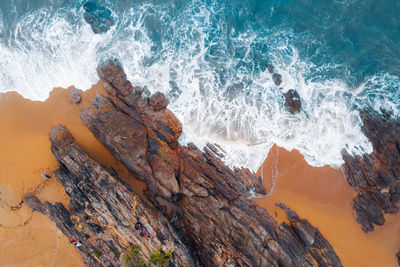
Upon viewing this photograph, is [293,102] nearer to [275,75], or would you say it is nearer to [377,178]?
[275,75]

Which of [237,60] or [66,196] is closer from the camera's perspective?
[66,196]

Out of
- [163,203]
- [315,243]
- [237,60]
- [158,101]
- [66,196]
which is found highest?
[237,60]

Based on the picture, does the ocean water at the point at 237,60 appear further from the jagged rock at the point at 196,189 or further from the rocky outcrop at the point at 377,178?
the jagged rock at the point at 196,189

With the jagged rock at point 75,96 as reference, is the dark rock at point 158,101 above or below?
above

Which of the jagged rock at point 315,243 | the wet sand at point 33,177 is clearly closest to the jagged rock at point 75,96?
the wet sand at point 33,177

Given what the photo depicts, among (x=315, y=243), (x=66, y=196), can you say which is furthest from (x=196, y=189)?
(x=66, y=196)

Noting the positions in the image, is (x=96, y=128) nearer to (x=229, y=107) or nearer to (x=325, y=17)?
(x=229, y=107)
